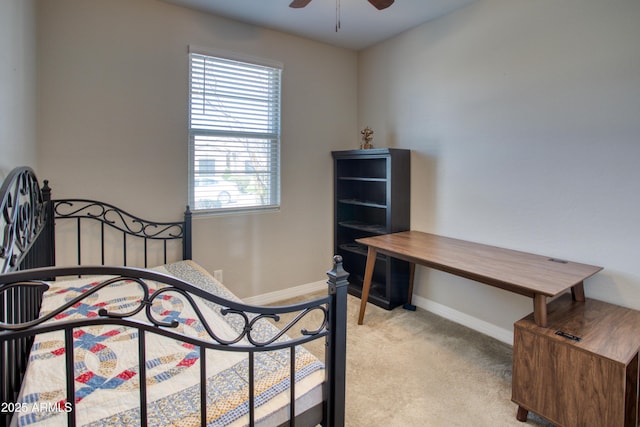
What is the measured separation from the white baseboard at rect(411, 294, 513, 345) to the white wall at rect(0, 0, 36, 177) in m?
3.04

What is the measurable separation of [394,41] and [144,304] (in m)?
3.33

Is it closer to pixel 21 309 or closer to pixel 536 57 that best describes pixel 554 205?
pixel 536 57

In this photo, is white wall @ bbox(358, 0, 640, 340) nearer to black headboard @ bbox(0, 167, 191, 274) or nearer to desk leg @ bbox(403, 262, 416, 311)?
desk leg @ bbox(403, 262, 416, 311)

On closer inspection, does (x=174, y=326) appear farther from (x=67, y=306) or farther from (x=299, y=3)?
(x=299, y=3)

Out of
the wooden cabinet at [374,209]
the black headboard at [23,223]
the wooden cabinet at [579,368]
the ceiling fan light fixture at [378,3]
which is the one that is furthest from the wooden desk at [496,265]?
the black headboard at [23,223]

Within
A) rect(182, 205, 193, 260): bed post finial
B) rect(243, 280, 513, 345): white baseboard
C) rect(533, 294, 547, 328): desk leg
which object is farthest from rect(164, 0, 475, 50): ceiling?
rect(243, 280, 513, 345): white baseboard

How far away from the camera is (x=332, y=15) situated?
2898 millimetres

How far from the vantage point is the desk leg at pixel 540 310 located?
172cm

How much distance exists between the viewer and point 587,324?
178 centimetres

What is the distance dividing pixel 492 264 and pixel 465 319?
908 millimetres

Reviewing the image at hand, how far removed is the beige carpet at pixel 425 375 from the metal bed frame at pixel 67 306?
70 cm

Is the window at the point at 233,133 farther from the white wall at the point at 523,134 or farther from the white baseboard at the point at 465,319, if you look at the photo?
the white baseboard at the point at 465,319

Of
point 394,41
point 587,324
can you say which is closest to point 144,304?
point 587,324

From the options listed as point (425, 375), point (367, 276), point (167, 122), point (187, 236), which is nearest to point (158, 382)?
point (425, 375)
